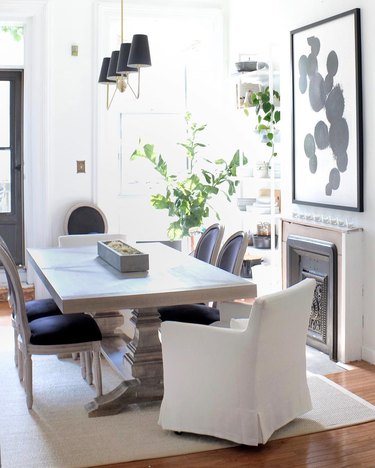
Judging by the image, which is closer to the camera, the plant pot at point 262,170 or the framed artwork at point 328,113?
the framed artwork at point 328,113

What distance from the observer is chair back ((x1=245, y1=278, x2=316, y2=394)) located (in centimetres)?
338

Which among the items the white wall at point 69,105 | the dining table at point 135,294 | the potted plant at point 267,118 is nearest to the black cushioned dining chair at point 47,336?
the dining table at point 135,294

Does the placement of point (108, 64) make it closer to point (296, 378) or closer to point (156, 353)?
point (156, 353)

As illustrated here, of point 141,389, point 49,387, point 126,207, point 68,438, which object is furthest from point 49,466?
point 126,207

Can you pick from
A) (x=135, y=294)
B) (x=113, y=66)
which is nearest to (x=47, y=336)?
(x=135, y=294)

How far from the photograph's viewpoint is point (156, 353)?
4.13 m

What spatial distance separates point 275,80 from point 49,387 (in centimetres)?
337

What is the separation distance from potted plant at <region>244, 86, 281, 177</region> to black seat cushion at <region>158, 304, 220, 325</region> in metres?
1.83

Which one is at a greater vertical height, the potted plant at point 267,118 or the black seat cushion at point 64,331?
→ the potted plant at point 267,118

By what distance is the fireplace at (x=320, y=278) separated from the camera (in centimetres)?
502

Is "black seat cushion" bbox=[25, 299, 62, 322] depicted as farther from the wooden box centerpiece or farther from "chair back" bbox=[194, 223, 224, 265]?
"chair back" bbox=[194, 223, 224, 265]

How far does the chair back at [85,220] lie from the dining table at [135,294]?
2081mm

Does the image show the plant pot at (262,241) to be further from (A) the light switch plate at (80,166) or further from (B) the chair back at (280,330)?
(B) the chair back at (280,330)

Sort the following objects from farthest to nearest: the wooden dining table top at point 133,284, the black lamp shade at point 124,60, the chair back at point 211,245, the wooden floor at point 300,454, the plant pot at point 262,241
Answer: the plant pot at point 262,241
the chair back at point 211,245
the black lamp shade at point 124,60
the wooden dining table top at point 133,284
the wooden floor at point 300,454
